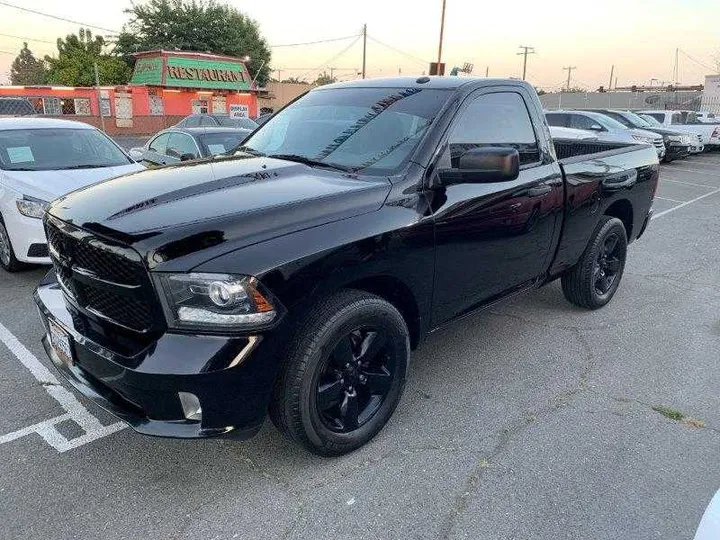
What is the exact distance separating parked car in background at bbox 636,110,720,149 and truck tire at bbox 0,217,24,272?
839 inches

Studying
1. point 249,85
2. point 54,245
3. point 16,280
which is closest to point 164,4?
point 249,85

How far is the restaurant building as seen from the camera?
2930 centimetres

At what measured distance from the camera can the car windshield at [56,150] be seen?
237 inches

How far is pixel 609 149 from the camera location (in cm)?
504

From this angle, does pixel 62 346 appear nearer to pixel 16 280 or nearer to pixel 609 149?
pixel 16 280

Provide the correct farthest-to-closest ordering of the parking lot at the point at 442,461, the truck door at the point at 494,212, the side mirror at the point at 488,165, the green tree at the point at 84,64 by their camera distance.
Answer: the green tree at the point at 84,64
the truck door at the point at 494,212
the side mirror at the point at 488,165
the parking lot at the point at 442,461

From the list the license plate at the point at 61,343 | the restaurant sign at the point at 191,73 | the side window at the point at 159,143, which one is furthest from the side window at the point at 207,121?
the restaurant sign at the point at 191,73

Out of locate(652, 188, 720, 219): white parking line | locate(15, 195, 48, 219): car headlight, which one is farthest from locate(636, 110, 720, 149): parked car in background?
locate(15, 195, 48, 219): car headlight

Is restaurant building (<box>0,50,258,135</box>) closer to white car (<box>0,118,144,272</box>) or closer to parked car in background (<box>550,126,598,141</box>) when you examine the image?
white car (<box>0,118,144,272</box>)

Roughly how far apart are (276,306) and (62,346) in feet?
3.98

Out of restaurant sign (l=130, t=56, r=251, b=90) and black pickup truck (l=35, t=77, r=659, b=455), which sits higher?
restaurant sign (l=130, t=56, r=251, b=90)

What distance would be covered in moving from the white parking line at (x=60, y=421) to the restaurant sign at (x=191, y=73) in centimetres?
3453

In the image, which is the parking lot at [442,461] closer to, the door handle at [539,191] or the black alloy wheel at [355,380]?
the black alloy wheel at [355,380]

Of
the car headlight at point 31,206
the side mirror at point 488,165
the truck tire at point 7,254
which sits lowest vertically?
the truck tire at point 7,254
